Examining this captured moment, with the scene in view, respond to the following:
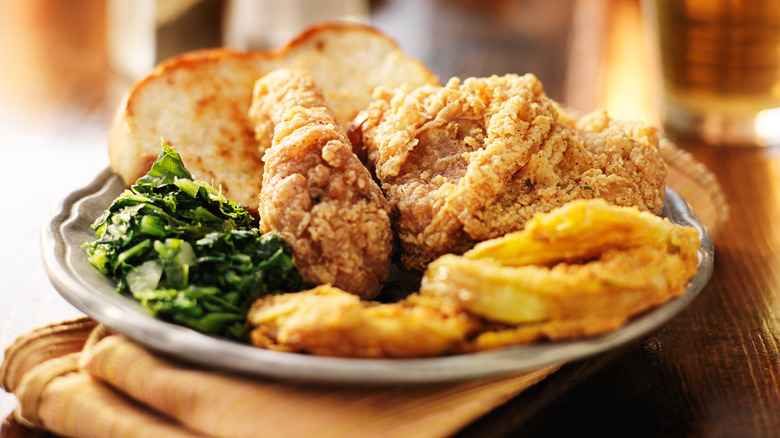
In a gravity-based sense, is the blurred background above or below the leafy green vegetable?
below

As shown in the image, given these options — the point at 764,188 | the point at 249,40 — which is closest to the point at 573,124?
the point at 764,188

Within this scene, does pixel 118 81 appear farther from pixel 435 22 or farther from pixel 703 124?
pixel 703 124

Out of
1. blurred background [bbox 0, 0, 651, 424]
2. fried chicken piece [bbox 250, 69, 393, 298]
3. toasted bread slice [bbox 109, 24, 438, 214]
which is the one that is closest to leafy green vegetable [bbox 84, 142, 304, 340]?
fried chicken piece [bbox 250, 69, 393, 298]

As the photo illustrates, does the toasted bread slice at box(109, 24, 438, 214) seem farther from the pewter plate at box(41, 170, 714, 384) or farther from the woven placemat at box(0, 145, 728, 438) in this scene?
the woven placemat at box(0, 145, 728, 438)

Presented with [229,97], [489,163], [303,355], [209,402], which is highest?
[489,163]

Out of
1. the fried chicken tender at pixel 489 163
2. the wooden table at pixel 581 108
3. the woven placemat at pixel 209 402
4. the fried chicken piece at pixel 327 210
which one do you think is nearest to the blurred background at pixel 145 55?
the wooden table at pixel 581 108

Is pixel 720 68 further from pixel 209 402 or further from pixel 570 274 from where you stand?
pixel 209 402

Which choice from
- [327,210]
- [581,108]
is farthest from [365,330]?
[581,108]
